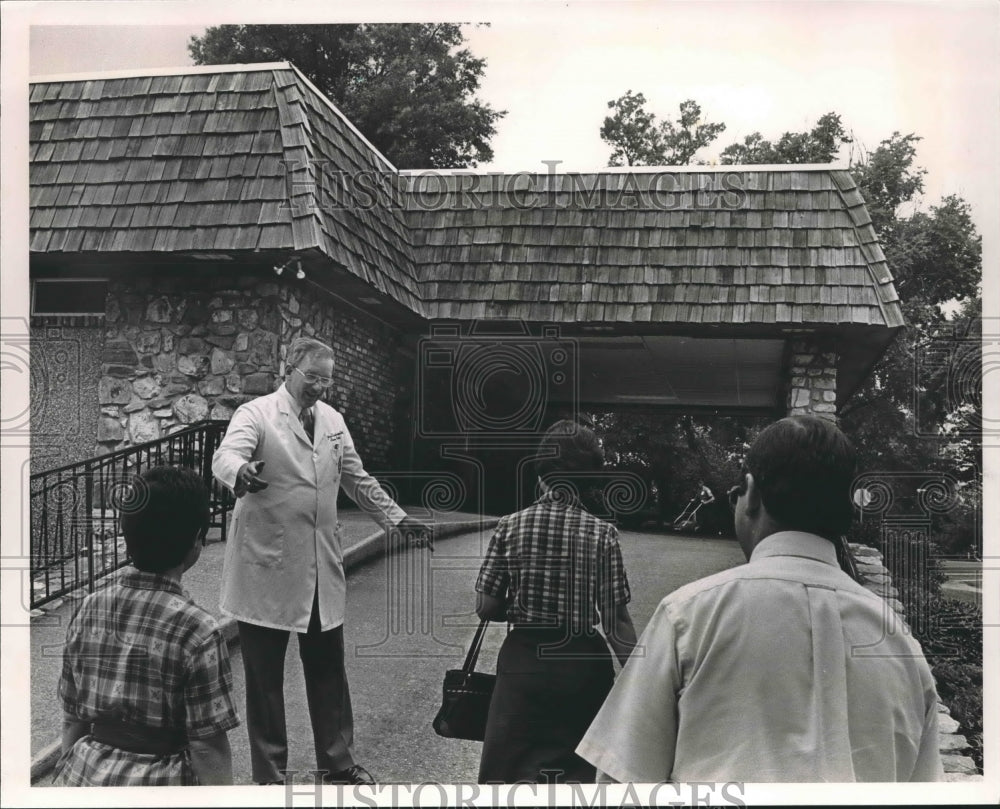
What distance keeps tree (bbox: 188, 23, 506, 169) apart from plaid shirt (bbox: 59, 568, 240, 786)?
864 centimetres

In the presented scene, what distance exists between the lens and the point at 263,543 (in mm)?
3426

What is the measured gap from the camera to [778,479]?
175 cm

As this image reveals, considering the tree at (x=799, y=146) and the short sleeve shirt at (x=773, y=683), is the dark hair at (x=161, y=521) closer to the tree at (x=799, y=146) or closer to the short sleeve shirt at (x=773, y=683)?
the short sleeve shirt at (x=773, y=683)

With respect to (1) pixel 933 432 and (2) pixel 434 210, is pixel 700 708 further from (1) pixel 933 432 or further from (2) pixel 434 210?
(2) pixel 434 210

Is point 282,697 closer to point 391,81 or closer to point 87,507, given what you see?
point 87,507

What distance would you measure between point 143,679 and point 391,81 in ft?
37.6

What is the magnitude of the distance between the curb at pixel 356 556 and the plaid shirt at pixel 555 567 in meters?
0.97

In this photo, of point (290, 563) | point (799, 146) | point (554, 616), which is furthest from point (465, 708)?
point (799, 146)

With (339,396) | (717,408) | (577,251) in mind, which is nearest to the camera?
(339,396)

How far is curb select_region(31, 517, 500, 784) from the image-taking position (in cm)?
333

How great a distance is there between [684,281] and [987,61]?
414 centimetres

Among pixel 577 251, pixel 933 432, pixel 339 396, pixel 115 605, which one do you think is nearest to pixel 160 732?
pixel 115 605

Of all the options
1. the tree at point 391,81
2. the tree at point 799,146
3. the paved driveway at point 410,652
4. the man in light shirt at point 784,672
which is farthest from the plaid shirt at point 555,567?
the tree at point 391,81

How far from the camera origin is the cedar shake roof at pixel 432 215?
5883 mm
